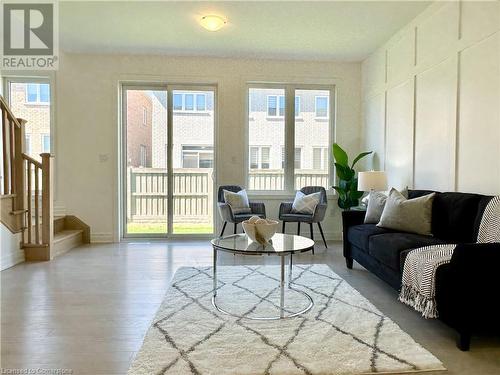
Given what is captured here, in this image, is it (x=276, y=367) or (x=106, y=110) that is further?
(x=106, y=110)

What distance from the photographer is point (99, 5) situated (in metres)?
Answer: 3.52

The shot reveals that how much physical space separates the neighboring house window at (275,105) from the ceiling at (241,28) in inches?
24.5

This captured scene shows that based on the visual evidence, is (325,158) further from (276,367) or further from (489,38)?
(276,367)

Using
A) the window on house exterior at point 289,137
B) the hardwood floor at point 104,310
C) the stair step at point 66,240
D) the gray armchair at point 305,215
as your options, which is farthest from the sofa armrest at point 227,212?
the stair step at point 66,240

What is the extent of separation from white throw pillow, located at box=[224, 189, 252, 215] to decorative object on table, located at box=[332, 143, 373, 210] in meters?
1.40

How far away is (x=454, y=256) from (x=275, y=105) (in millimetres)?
3933

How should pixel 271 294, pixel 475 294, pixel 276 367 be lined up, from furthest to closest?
pixel 271 294 < pixel 475 294 < pixel 276 367

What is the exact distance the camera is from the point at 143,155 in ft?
17.3

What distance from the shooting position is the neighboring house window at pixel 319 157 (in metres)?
5.43

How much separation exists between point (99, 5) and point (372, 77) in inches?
147

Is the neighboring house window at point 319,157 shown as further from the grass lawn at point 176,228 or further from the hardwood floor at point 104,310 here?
the grass lawn at point 176,228

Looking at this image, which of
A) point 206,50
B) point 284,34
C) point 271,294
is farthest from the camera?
point 206,50

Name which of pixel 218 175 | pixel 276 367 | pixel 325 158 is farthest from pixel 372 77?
pixel 276 367

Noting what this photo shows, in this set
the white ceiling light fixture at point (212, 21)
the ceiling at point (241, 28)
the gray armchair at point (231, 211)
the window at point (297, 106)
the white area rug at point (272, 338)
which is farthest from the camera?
the window at point (297, 106)
